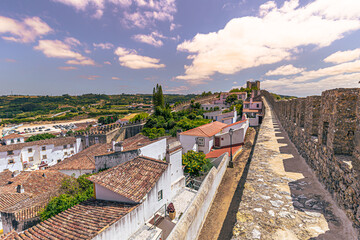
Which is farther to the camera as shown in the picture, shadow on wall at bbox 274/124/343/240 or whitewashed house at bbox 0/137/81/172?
whitewashed house at bbox 0/137/81/172

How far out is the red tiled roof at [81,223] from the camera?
275 inches

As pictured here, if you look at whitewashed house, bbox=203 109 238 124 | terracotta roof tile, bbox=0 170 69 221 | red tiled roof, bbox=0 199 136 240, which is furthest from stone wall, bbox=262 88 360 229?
whitewashed house, bbox=203 109 238 124

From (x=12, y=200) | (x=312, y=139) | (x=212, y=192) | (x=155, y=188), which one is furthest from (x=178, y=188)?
(x=12, y=200)

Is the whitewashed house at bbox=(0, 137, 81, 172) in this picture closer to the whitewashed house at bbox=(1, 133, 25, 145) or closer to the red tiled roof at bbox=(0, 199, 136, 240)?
the whitewashed house at bbox=(1, 133, 25, 145)

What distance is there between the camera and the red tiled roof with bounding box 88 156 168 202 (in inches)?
351

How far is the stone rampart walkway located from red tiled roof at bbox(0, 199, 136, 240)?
6414mm

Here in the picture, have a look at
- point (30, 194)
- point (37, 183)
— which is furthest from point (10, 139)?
point (30, 194)

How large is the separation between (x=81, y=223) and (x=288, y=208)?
28.1 feet

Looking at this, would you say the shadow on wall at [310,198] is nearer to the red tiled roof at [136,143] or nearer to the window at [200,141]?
the red tiled roof at [136,143]

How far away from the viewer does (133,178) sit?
32.6 ft

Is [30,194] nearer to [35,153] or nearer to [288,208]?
[288,208]

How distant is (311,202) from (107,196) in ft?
31.3

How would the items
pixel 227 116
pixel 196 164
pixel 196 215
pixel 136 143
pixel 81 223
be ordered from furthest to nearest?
1. pixel 227 116
2. pixel 136 143
3. pixel 196 164
4. pixel 81 223
5. pixel 196 215

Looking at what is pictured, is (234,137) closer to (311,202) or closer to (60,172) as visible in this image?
(311,202)
